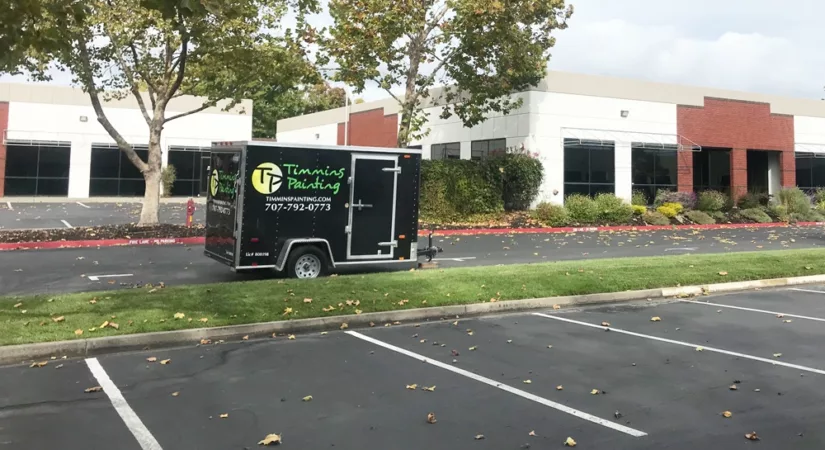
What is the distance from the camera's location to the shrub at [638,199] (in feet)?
91.1

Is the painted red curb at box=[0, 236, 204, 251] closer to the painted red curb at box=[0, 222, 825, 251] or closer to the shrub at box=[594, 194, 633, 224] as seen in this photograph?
the painted red curb at box=[0, 222, 825, 251]

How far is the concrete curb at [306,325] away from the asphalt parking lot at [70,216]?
49.9 ft

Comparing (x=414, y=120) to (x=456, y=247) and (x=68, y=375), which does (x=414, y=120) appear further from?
(x=68, y=375)

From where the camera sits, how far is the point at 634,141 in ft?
95.8

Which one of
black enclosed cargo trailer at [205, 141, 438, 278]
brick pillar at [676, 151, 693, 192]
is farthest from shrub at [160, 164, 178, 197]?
brick pillar at [676, 151, 693, 192]

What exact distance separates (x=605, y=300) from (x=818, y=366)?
4.03 meters

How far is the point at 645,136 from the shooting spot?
29312mm

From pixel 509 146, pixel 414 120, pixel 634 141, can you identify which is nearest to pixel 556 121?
pixel 509 146

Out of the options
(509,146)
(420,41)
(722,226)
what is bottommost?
(722,226)

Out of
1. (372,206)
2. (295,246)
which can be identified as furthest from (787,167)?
(295,246)

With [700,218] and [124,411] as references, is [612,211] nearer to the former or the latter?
[700,218]

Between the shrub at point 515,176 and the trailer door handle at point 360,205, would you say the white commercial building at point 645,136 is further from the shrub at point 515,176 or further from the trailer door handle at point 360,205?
the trailer door handle at point 360,205

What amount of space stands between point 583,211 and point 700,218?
5.64 metres

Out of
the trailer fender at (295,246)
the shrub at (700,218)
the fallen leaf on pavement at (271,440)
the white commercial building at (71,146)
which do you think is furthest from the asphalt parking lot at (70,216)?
the shrub at (700,218)
